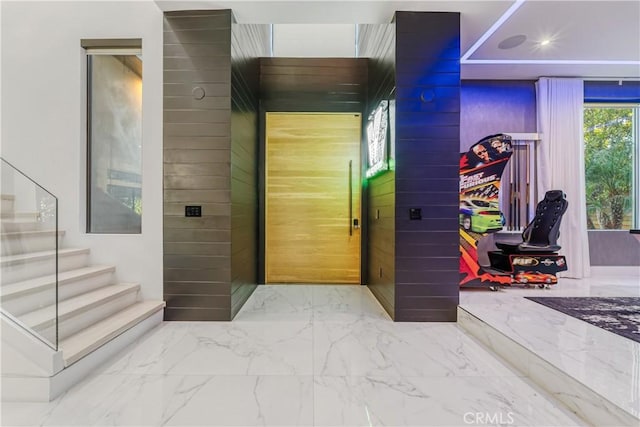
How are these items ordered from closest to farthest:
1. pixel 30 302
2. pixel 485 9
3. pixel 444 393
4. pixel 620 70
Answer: pixel 444 393 → pixel 30 302 → pixel 485 9 → pixel 620 70

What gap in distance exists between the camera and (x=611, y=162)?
4.39 m

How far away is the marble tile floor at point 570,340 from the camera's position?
1.45 m

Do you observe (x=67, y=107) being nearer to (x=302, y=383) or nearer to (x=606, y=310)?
(x=302, y=383)

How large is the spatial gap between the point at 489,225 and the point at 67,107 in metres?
4.82

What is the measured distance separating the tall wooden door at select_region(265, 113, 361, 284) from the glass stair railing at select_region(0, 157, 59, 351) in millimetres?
2439

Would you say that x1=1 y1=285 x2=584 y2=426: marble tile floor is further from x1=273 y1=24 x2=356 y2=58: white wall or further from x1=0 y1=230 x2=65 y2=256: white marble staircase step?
x1=273 y1=24 x2=356 y2=58: white wall

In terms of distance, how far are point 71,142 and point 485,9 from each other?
4321 millimetres

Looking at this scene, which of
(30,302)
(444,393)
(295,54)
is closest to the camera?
(444,393)

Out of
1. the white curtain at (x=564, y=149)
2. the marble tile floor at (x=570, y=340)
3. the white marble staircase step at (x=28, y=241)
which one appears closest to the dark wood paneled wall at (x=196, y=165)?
the white marble staircase step at (x=28, y=241)

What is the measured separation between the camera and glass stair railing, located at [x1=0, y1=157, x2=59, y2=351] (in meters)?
1.68

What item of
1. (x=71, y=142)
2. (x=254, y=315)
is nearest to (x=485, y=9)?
(x=254, y=315)

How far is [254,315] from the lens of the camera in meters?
2.84

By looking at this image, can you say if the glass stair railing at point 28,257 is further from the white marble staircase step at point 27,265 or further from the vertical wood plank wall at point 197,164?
the vertical wood plank wall at point 197,164

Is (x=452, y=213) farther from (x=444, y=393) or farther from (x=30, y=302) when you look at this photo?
(x=30, y=302)
